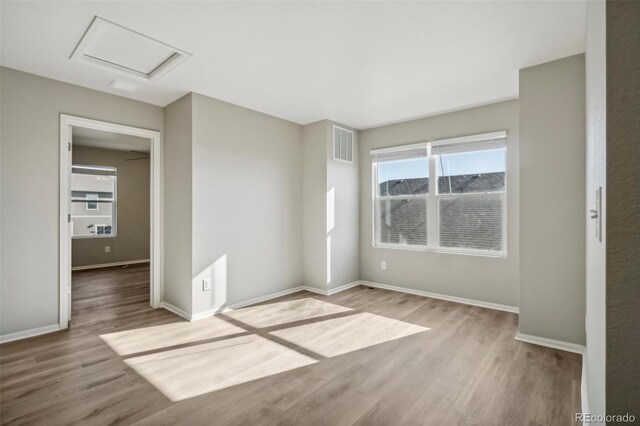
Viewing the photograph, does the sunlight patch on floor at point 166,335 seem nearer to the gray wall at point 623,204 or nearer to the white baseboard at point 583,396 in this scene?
the white baseboard at point 583,396

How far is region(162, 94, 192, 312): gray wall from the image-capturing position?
11.8ft

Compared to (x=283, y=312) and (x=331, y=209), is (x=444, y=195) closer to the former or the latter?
(x=331, y=209)

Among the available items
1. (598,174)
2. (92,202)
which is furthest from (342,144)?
(92,202)

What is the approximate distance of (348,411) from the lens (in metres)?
1.91

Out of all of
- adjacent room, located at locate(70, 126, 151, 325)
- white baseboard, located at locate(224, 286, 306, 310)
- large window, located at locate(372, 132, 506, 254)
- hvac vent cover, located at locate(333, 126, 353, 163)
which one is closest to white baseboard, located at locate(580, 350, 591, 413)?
large window, located at locate(372, 132, 506, 254)

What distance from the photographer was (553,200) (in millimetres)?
2770

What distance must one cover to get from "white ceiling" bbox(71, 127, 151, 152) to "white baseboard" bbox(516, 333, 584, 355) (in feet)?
20.0

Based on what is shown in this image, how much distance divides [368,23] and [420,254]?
3.23 m

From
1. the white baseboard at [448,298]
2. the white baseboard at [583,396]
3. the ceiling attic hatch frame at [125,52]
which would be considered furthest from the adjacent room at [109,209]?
the white baseboard at [583,396]

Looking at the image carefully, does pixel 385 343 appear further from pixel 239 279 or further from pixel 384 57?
pixel 384 57

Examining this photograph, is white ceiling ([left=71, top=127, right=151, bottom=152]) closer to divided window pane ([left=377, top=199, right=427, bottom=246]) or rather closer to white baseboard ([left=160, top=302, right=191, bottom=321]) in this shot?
white baseboard ([left=160, top=302, right=191, bottom=321])

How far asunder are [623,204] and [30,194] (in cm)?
420

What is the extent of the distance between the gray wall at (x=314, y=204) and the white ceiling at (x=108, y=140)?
3022mm

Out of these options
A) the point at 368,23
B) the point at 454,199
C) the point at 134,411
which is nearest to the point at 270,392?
the point at 134,411
